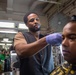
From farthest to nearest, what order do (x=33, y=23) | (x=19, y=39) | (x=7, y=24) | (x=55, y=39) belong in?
(x=7, y=24) → (x=33, y=23) → (x=19, y=39) → (x=55, y=39)

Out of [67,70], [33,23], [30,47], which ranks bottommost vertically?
[67,70]

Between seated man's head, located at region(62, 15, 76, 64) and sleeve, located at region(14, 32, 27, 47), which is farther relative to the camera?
sleeve, located at region(14, 32, 27, 47)

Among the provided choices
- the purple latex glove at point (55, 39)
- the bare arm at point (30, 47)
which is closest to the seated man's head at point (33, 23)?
the bare arm at point (30, 47)

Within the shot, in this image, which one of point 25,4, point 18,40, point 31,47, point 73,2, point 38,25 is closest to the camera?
point 31,47

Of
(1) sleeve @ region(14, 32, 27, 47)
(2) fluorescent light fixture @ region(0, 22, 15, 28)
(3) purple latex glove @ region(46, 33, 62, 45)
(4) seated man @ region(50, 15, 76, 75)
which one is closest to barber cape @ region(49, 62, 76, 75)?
(4) seated man @ region(50, 15, 76, 75)

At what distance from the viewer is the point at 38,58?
1698 mm

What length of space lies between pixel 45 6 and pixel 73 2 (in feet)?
5.01

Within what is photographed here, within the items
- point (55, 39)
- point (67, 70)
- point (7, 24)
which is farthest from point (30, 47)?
point (7, 24)

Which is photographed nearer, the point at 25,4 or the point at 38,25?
the point at 38,25

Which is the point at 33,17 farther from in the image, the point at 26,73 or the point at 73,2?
the point at 73,2

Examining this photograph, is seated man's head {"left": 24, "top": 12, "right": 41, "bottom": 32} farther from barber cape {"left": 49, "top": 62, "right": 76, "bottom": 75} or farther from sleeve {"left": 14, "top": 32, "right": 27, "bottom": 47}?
barber cape {"left": 49, "top": 62, "right": 76, "bottom": 75}

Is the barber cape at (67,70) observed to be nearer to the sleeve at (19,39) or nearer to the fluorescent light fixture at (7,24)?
the sleeve at (19,39)

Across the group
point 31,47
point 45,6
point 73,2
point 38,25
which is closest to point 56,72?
point 31,47

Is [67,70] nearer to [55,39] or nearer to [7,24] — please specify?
[55,39]
